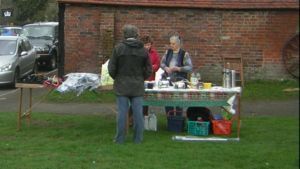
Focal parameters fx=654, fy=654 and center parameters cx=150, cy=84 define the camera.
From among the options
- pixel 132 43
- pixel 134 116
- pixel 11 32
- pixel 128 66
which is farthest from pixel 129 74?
pixel 11 32

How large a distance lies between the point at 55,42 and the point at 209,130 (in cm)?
1600

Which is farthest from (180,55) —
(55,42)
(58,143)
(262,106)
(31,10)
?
(31,10)

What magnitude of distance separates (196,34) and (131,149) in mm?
8282

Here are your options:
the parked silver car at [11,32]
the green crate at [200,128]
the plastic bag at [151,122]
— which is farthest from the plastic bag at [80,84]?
the parked silver car at [11,32]

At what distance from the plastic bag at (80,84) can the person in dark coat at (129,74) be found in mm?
1062

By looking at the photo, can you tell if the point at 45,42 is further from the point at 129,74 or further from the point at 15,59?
the point at 129,74

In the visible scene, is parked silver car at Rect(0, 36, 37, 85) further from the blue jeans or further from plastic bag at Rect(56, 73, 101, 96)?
the blue jeans

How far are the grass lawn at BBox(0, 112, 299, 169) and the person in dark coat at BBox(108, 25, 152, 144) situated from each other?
29cm

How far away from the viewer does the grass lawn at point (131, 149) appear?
7.62 metres

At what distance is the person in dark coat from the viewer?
901 centimetres

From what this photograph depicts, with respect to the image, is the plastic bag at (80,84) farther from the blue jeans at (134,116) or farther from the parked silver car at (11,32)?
the parked silver car at (11,32)

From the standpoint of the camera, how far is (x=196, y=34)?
16.5 metres

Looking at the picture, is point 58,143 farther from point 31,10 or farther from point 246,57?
point 31,10

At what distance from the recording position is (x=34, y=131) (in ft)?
33.7
